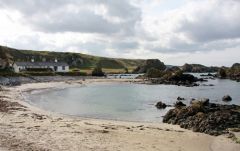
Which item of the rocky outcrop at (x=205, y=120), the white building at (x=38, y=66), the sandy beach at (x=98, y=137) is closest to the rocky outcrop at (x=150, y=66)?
the white building at (x=38, y=66)

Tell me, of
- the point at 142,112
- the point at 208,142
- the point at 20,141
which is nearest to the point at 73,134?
the point at 20,141

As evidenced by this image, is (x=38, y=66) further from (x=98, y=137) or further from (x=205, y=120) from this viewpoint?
(x=98, y=137)

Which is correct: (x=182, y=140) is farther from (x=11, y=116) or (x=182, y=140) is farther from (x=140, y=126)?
(x=11, y=116)

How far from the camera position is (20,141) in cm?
2169

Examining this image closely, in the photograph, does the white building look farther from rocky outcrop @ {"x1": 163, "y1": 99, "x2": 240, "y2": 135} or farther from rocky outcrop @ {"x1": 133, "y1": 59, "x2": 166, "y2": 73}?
rocky outcrop @ {"x1": 163, "y1": 99, "x2": 240, "y2": 135}

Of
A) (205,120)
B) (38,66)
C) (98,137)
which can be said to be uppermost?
(38,66)

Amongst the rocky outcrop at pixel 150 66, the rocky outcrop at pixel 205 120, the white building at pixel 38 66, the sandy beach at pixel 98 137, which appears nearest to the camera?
the sandy beach at pixel 98 137

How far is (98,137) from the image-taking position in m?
24.6

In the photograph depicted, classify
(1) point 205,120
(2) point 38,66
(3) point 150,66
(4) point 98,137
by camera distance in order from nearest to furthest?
(4) point 98,137 < (1) point 205,120 < (2) point 38,66 < (3) point 150,66

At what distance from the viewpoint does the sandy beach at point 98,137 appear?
70.6 ft

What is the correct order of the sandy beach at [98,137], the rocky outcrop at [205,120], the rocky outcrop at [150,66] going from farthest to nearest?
1. the rocky outcrop at [150,66]
2. the rocky outcrop at [205,120]
3. the sandy beach at [98,137]

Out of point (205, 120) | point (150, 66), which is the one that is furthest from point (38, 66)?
point (205, 120)

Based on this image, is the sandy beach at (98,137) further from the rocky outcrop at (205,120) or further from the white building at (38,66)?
the white building at (38,66)

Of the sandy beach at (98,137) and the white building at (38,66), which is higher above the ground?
the white building at (38,66)
